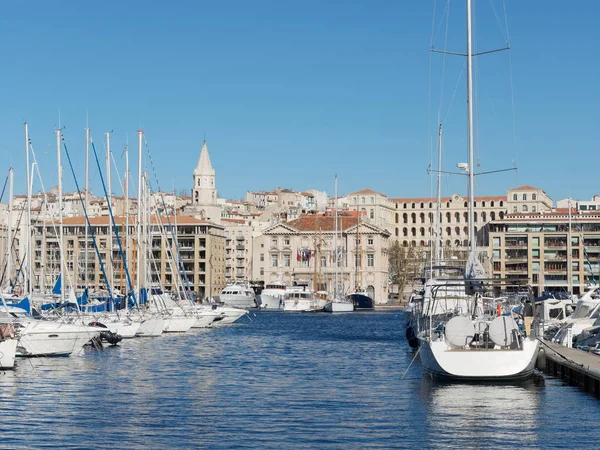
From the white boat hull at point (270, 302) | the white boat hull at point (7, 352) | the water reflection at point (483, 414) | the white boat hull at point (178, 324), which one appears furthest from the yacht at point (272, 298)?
the water reflection at point (483, 414)

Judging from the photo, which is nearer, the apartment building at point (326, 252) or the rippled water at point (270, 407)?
the rippled water at point (270, 407)

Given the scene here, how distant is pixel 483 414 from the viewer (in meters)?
27.3

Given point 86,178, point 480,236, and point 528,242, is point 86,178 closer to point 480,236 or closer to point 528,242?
point 528,242

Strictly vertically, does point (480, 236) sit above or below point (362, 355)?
above

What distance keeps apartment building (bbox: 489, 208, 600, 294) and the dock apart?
109548mm

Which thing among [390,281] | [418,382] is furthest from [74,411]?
[390,281]

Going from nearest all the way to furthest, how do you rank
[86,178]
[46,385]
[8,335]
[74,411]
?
1. [74,411]
2. [46,385]
3. [8,335]
4. [86,178]

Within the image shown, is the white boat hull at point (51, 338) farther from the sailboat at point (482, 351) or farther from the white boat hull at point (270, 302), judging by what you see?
the white boat hull at point (270, 302)

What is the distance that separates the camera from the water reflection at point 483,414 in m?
23.9

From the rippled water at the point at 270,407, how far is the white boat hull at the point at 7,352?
668mm

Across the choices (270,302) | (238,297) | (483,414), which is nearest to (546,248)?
(270,302)

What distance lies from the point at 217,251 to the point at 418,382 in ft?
433

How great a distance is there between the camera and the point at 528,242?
155m

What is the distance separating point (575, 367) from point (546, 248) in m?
121
